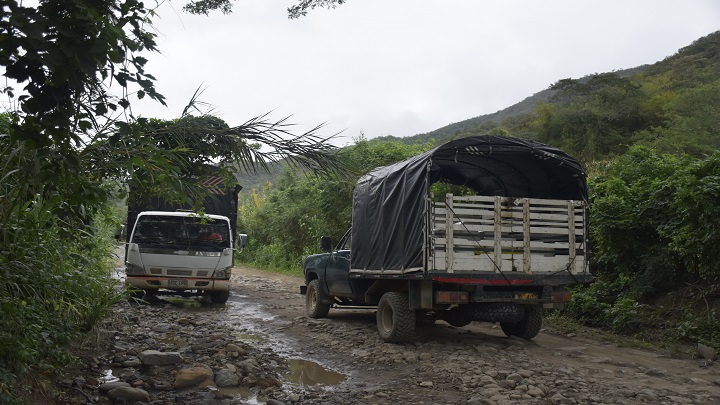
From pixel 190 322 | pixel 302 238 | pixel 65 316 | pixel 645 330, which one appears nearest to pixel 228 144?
pixel 65 316

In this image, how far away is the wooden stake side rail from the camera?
25.6 ft

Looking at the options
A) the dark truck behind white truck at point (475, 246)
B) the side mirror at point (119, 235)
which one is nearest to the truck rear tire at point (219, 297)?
the side mirror at point (119, 235)

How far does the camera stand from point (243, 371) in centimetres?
662

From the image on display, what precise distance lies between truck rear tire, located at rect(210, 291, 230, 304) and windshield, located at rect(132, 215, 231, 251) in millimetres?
1052

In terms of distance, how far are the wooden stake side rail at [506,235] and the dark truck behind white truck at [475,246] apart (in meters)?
0.01

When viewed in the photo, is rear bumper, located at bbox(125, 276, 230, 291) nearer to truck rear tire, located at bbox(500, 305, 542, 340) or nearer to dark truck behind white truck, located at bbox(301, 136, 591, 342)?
dark truck behind white truck, located at bbox(301, 136, 591, 342)

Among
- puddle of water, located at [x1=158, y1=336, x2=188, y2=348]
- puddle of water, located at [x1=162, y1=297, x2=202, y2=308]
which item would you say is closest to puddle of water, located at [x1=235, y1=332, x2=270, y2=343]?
puddle of water, located at [x1=158, y1=336, x2=188, y2=348]

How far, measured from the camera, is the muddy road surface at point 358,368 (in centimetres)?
575

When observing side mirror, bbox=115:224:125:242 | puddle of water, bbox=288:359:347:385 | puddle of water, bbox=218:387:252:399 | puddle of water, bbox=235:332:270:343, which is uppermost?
side mirror, bbox=115:224:125:242

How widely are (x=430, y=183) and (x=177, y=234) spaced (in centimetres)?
619

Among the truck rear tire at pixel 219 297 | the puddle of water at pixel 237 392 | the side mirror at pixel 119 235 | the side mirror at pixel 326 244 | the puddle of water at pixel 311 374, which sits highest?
the side mirror at pixel 119 235

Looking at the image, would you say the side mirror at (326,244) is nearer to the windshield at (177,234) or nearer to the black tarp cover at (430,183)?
the black tarp cover at (430,183)

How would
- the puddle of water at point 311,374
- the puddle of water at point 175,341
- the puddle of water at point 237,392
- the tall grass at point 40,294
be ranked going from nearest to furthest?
1. the tall grass at point 40,294
2. the puddle of water at point 237,392
3. the puddle of water at point 311,374
4. the puddle of water at point 175,341

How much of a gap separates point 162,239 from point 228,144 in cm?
550
